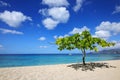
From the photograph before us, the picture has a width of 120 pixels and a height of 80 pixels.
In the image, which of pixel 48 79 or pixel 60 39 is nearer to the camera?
pixel 48 79

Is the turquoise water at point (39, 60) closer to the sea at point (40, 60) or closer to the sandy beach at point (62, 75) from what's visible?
the sea at point (40, 60)

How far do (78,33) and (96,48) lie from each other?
258 centimetres

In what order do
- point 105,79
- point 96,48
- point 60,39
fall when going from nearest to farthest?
point 105,79, point 96,48, point 60,39

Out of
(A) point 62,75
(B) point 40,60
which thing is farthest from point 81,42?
(B) point 40,60

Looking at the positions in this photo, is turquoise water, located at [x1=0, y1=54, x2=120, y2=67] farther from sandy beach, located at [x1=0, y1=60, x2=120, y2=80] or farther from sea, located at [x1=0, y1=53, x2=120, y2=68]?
sandy beach, located at [x1=0, y1=60, x2=120, y2=80]

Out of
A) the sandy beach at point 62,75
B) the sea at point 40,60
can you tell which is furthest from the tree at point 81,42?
the sea at point 40,60

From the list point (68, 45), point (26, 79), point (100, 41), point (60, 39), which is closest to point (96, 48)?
point (100, 41)

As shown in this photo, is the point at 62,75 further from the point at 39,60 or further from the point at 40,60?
the point at 39,60

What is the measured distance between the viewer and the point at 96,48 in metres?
13.6

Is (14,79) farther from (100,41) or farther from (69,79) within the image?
(100,41)

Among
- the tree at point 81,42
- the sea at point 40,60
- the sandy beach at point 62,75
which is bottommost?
the sandy beach at point 62,75

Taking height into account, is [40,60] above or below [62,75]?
above

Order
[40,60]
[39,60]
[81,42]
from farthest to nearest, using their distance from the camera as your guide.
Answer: [39,60]
[40,60]
[81,42]

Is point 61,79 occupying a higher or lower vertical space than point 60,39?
lower
